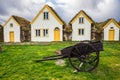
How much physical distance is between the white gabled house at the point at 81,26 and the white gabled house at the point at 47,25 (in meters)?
2.62

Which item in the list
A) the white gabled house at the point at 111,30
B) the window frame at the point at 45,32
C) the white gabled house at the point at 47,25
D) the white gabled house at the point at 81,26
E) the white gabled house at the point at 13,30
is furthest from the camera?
the white gabled house at the point at 13,30

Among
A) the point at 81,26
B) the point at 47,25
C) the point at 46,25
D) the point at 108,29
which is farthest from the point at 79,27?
the point at 46,25

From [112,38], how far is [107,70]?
27162mm

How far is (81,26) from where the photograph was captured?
1400 inches

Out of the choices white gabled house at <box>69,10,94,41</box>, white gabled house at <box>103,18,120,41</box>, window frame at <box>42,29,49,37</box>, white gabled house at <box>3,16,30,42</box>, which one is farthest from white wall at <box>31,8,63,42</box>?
white gabled house at <box>103,18,120,41</box>

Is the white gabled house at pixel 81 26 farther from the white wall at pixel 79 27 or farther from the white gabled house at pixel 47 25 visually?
the white gabled house at pixel 47 25

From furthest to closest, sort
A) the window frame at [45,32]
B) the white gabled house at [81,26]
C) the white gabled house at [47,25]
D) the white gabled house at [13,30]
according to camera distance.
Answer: the white gabled house at [13,30] < the white gabled house at [81,26] < the window frame at [45,32] < the white gabled house at [47,25]

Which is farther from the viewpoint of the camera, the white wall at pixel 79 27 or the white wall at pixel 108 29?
the white wall at pixel 108 29

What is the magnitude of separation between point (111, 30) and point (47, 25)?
13.0m

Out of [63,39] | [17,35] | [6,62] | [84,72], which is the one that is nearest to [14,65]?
[6,62]

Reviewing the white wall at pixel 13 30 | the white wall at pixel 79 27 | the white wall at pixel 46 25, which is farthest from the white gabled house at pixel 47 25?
the white wall at pixel 13 30

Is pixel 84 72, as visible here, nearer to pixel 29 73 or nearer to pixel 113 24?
pixel 29 73

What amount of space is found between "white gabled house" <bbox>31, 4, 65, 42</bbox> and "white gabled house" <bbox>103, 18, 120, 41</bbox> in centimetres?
904

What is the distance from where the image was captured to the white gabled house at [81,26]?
116 ft
